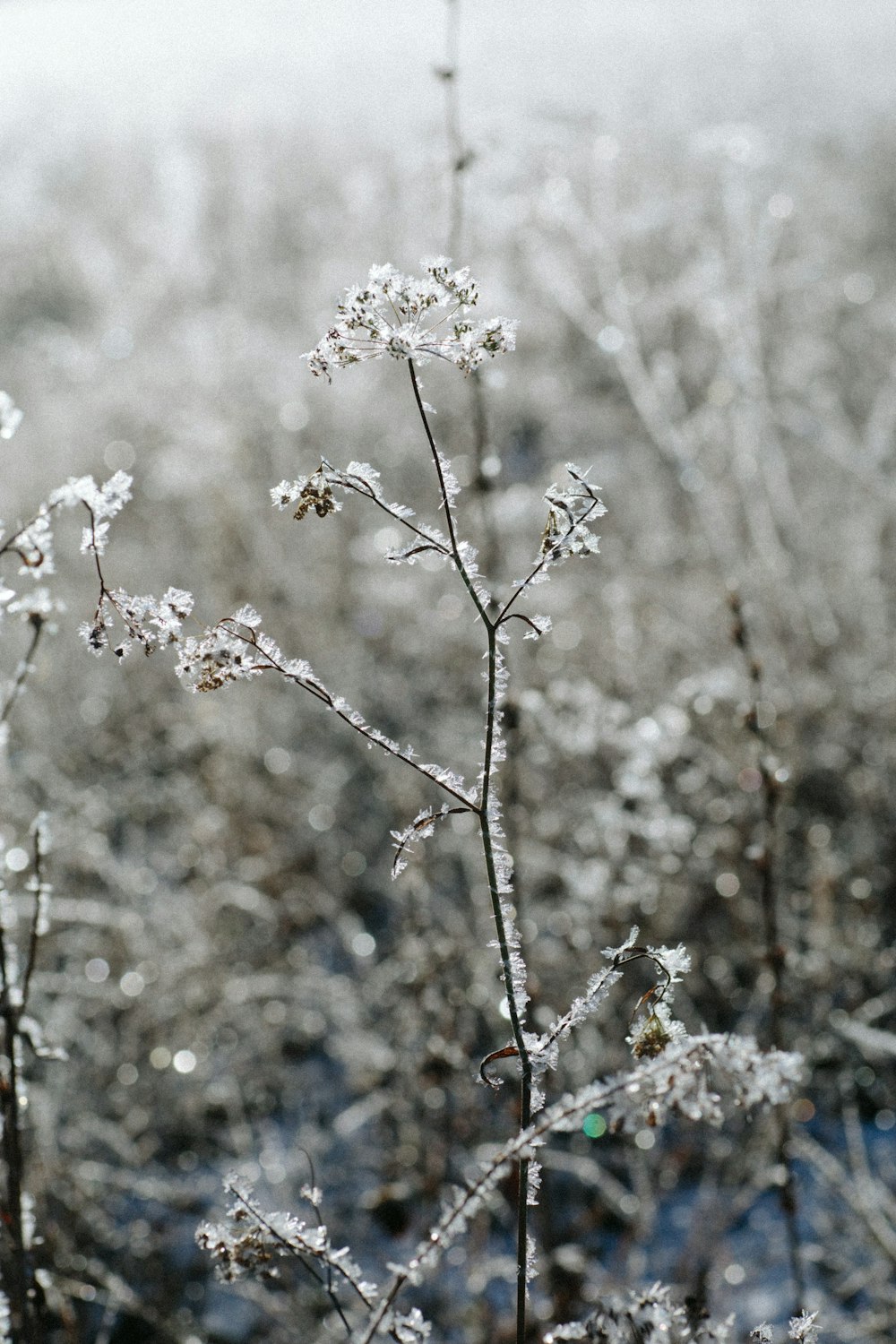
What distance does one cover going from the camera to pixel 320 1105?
2.82 metres

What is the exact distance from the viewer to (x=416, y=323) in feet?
2.56

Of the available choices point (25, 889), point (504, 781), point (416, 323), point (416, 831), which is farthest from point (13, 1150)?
point (504, 781)

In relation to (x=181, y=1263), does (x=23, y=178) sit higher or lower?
higher

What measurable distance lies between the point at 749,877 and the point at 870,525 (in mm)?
2323

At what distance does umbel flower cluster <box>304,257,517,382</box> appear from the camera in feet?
2.52

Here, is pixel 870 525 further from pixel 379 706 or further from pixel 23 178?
pixel 23 178

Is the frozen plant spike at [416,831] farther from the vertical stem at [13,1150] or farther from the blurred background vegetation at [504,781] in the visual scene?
the blurred background vegetation at [504,781]

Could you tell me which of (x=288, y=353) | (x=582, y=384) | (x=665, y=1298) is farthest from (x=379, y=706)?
(x=288, y=353)

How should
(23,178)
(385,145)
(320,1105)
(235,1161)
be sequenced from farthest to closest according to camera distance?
(23,178) < (385,145) < (320,1105) < (235,1161)

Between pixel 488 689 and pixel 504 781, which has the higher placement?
pixel 504 781

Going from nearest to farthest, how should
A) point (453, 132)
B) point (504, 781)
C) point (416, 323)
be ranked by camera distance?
point (416, 323) → point (453, 132) → point (504, 781)

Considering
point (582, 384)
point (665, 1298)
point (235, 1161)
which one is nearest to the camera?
point (665, 1298)

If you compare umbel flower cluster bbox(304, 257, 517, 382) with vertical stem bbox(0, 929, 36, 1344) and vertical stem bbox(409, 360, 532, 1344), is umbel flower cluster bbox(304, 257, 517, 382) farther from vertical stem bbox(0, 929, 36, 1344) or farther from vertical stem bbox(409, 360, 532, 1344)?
vertical stem bbox(0, 929, 36, 1344)

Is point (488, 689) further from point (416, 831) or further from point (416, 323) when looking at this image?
point (416, 323)
